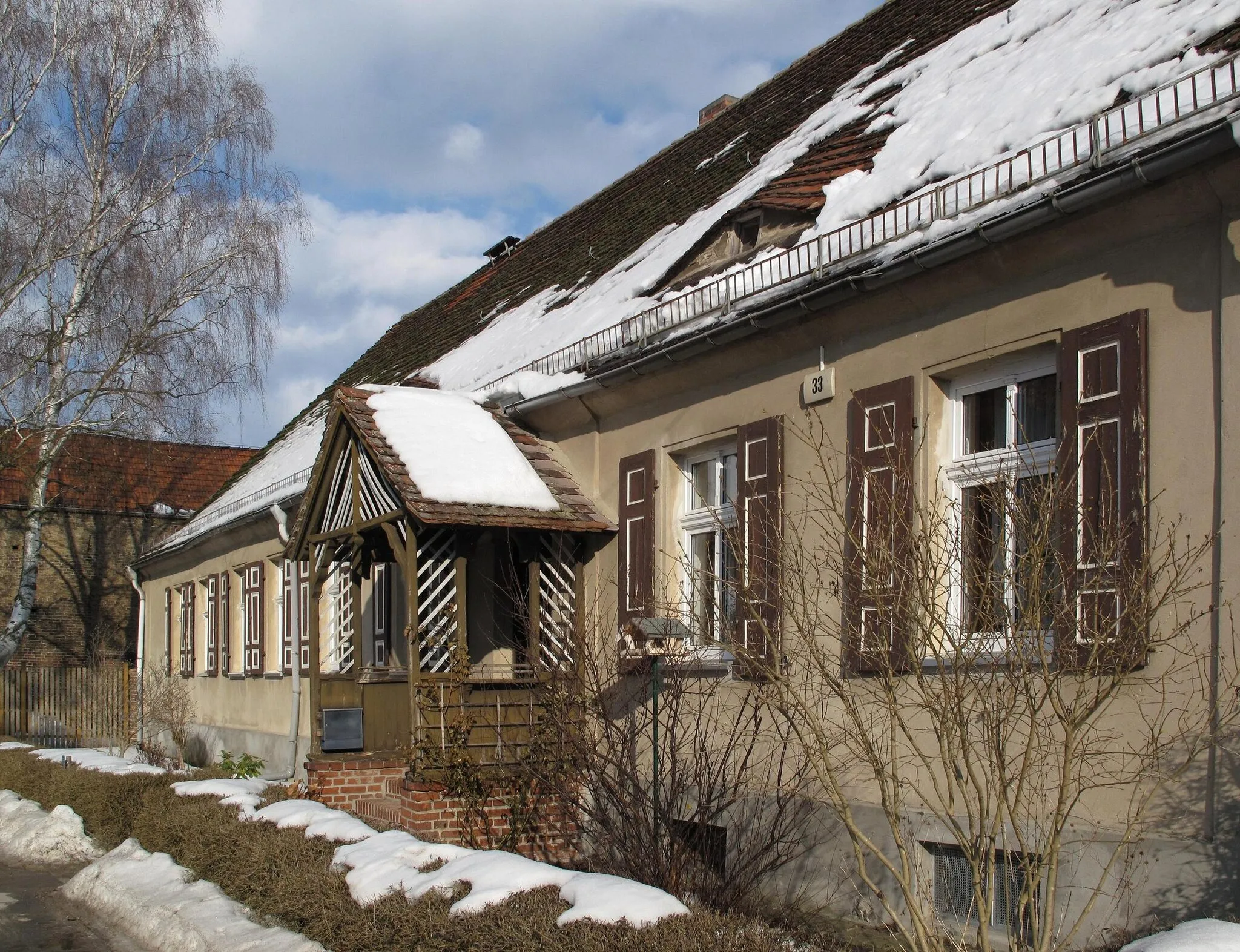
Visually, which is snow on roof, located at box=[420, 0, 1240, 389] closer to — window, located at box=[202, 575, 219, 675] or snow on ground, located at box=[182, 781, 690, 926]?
snow on ground, located at box=[182, 781, 690, 926]

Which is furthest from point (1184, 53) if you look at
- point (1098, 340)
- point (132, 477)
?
point (132, 477)

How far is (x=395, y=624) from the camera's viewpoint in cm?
1421

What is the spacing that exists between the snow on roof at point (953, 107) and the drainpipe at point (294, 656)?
2.76 m

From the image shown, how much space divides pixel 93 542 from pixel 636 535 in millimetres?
24231

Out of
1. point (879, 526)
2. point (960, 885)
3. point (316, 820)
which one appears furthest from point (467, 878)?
point (960, 885)

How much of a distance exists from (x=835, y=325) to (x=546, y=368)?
12.7 ft

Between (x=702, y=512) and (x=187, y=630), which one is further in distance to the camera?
(x=187, y=630)

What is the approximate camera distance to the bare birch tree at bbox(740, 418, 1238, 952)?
4.91 m

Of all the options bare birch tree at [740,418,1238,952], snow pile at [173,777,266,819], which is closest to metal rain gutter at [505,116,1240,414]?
bare birch tree at [740,418,1238,952]

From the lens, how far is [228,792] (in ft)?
33.7

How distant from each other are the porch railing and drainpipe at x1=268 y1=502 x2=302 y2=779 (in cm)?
552

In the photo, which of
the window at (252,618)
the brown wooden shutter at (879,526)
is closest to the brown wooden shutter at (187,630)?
the window at (252,618)

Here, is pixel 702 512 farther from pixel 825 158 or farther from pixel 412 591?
pixel 825 158

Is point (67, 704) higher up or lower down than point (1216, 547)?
lower down
